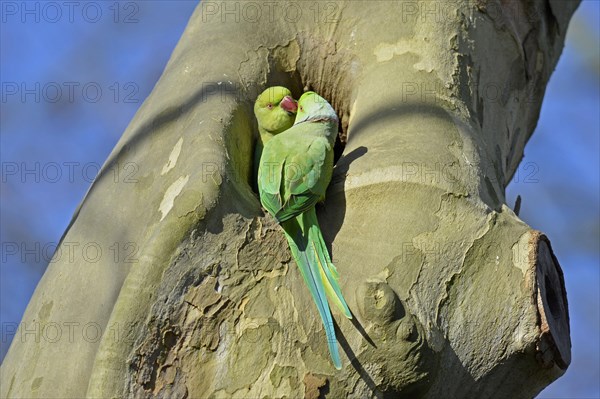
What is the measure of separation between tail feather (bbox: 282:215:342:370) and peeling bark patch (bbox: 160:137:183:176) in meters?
0.30

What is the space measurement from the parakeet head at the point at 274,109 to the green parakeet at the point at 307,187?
0.11 feet

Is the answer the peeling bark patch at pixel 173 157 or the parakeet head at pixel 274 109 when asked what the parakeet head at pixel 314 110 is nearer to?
the parakeet head at pixel 274 109

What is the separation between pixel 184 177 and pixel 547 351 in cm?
87

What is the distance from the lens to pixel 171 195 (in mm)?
1996

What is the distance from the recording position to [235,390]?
5.93 feet

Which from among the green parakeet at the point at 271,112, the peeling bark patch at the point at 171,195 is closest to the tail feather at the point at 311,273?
the peeling bark patch at the point at 171,195

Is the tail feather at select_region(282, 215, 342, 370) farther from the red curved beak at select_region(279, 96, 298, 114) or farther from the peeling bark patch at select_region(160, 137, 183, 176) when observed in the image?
the red curved beak at select_region(279, 96, 298, 114)

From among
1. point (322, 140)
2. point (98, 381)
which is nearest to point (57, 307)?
point (98, 381)

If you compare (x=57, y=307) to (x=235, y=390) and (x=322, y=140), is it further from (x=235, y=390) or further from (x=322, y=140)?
(x=322, y=140)

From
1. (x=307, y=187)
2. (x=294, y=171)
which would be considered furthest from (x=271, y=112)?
(x=307, y=187)

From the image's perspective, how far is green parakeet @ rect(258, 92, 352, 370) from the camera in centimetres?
187

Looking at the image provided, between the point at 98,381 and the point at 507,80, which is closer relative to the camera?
the point at 98,381

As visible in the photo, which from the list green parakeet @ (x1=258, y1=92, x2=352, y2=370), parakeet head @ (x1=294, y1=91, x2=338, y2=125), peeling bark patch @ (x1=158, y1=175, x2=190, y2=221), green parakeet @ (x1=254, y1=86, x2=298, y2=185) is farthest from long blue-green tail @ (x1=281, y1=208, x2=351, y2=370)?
parakeet head @ (x1=294, y1=91, x2=338, y2=125)

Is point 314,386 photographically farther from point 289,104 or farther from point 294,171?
point 289,104
